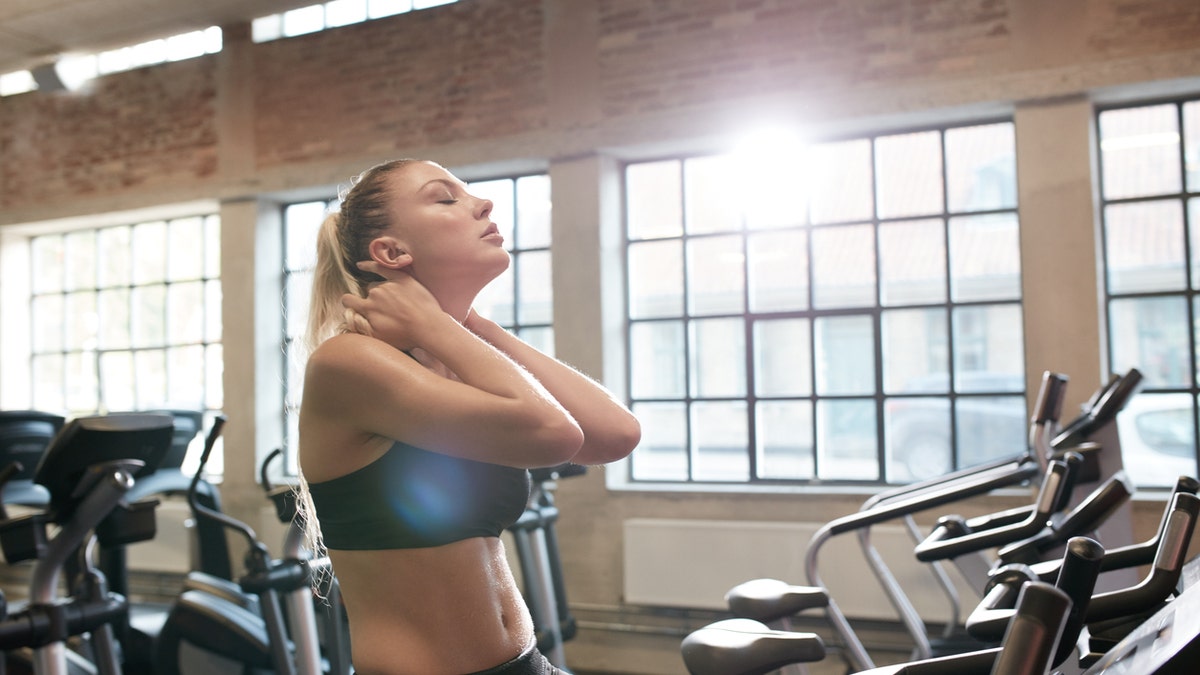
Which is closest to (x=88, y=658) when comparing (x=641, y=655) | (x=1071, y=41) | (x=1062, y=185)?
(x=641, y=655)

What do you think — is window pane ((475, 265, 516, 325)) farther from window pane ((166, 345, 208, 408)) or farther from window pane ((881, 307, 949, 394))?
window pane ((166, 345, 208, 408))

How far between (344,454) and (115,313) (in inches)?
238

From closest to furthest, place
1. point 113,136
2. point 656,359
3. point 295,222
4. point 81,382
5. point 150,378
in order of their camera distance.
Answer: point 656,359, point 295,222, point 113,136, point 150,378, point 81,382

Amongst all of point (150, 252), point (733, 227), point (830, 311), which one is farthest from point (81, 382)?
point (830, 311)

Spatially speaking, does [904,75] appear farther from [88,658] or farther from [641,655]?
[88,658]

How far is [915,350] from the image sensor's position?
14.7 ft

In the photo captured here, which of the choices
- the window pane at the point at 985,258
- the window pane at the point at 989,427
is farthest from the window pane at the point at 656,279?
the window pane at the point at 989,427

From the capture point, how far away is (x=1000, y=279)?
434 cm

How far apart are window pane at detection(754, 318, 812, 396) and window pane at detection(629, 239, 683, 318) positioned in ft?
1.51

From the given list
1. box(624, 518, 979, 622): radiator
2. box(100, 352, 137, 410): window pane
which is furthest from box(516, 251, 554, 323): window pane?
box(100, 352, 137, 410): window pane

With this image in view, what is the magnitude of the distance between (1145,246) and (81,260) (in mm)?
6582

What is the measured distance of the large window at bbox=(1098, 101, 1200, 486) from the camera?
4055 mm

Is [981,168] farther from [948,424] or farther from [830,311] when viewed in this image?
[948,424]

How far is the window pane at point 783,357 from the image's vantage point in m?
4.68
